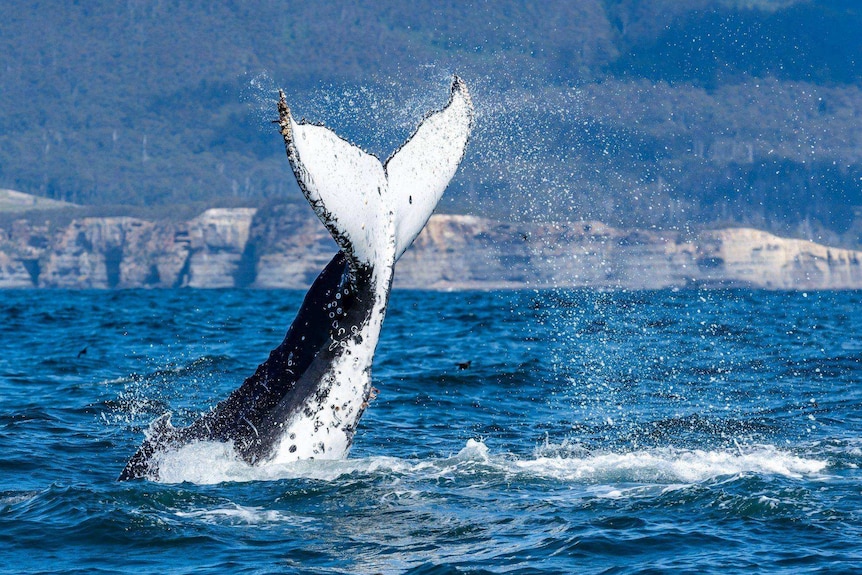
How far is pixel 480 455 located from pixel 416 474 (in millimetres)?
899

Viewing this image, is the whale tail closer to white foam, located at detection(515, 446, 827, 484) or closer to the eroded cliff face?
white foam, located at detection(515, 446, 827, 484)

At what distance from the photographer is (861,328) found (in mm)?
32469

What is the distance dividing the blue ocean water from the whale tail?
1.86 metres

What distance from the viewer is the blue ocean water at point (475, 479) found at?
7148 millimetres

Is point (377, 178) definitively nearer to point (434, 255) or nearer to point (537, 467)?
point (537, 467)

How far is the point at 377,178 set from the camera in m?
7.32

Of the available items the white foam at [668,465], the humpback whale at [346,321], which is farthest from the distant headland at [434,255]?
the humpback whale at [346,321]

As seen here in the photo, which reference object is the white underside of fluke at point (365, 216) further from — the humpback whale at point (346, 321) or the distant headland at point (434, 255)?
the distant headland at point (434, 255)

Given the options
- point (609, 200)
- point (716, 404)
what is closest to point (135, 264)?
point (609, 200)

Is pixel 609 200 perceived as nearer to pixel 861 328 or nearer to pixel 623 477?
pixel 861 328

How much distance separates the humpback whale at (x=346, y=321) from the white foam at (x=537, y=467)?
119 millimetres

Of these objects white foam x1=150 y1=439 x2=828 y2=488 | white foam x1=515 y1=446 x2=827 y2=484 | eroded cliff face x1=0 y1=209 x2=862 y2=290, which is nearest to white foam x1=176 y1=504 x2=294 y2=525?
white foam x1=150 y1=439 x2=828 y2=488

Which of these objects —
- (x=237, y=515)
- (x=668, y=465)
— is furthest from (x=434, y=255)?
(x=237, y=515)

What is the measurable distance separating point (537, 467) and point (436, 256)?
15119cm
